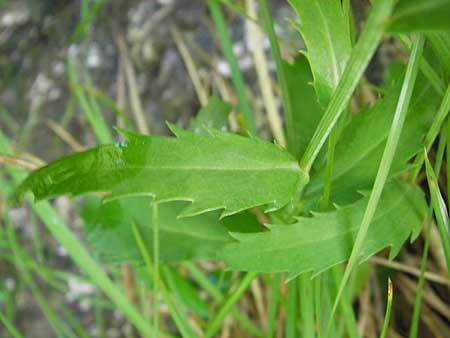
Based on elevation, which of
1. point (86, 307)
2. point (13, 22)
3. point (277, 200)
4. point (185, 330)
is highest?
point (13, 22)

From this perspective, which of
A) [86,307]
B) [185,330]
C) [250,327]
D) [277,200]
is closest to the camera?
[277,200]

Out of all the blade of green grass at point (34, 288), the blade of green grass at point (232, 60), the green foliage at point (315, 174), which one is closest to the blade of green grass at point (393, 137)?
the green foliage at point (315, 174)

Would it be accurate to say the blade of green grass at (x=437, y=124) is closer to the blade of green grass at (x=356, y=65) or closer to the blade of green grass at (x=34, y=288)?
the blade of green grass at (x=356, y=65)

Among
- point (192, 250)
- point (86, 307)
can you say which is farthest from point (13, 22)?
point (192, 250)

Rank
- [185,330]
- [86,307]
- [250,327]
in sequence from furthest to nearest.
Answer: [86,307] → [250,327] → [185,330]

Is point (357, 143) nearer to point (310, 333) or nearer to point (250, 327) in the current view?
point (310, 333)

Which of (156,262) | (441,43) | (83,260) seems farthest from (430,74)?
(83,260)
